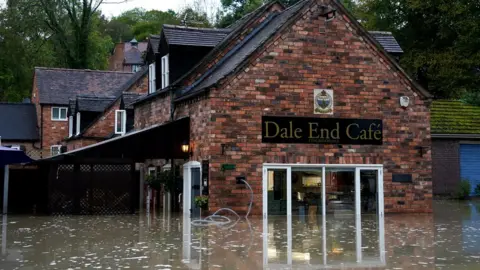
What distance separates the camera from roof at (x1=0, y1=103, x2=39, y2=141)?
4625cm

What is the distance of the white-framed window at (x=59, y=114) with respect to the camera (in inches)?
1828

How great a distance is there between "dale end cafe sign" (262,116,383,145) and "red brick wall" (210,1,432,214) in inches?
7.5

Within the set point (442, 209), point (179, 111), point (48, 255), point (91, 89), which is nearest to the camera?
point (48, 255)

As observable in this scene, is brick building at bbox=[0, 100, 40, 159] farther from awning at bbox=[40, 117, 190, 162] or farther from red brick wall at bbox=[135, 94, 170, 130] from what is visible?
awning at bbox=[40, 117, 190, 162]

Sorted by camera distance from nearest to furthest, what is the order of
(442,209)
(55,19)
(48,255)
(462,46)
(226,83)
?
1. (48,255)
2. (226,83)
3. (442,209)
4. (462,46)
5. (55,19)

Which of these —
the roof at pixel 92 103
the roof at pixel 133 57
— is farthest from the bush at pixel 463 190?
the roof at pixel 133 57

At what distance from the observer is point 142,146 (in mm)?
23531

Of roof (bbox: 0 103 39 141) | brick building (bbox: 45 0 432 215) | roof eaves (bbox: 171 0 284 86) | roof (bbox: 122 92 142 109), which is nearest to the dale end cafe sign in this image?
brick building (bbox: 45 0 432 215)

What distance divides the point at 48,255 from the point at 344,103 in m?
13.6

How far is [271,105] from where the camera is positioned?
22625 mm

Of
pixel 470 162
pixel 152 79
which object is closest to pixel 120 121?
pixel 152 79

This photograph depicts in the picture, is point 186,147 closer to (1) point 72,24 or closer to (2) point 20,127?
(2) point 20,127

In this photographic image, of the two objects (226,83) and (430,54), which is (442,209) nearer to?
(226,83)

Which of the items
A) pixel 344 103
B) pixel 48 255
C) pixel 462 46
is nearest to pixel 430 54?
pixel 462 46
